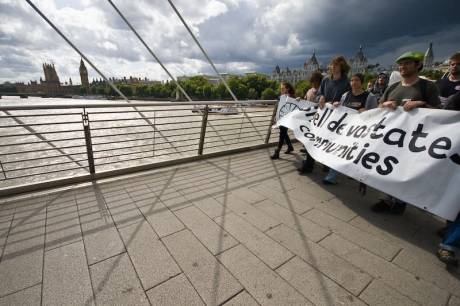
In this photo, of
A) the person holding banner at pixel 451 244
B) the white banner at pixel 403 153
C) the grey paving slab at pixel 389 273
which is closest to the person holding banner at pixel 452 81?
the white banner at pixel 403 153

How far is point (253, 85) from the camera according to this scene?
224ft

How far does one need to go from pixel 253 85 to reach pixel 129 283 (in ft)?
229

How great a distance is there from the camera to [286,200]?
9.75 ft

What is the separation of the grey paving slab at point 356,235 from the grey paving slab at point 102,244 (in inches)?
73.7

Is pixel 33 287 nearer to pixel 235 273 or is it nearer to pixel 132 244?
pixel 132 244

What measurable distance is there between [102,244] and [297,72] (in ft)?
383

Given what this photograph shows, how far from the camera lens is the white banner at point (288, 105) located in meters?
4.26

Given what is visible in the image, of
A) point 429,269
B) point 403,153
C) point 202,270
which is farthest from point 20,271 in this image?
point 403,153

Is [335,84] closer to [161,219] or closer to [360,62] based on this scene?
[161,219]

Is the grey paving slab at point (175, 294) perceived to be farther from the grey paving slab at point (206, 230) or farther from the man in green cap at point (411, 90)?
the man in green cap at point (411, 90)

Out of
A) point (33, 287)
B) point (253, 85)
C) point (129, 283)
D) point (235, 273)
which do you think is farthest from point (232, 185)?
point (253, 85)

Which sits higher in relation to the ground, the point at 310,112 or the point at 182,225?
the point at 310,112

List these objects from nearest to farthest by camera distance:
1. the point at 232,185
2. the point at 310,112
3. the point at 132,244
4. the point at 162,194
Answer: the point at 132,244 → the point at 162,194 → the point at 232,185 → the point at 310,112

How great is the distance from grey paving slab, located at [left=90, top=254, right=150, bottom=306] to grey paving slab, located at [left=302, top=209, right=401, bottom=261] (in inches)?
69.1
